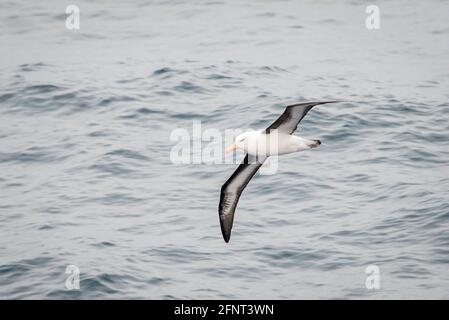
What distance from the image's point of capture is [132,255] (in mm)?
17078

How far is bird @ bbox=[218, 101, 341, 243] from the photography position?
1528cm

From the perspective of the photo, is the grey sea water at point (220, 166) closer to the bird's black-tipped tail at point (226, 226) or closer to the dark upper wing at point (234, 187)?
the bird's black-tipped tail at point (226, 226)

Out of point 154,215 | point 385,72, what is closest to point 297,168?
point 154,215

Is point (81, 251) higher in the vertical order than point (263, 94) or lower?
lower

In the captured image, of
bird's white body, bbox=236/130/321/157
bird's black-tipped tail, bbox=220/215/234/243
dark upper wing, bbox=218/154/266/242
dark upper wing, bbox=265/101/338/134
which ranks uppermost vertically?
dark upper wing, bbox=265/101/338/134

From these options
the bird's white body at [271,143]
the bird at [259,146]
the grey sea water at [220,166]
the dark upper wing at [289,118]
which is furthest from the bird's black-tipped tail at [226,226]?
the dark upper wing at [289,118]

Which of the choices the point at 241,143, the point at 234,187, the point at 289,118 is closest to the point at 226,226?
the point at 234,187

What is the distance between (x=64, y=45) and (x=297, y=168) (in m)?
12.4

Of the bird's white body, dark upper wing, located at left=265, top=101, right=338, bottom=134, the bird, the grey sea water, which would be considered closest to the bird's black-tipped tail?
the bird

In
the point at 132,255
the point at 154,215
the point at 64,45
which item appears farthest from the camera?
the point at 64,45

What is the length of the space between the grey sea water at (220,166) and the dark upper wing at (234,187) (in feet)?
1.86

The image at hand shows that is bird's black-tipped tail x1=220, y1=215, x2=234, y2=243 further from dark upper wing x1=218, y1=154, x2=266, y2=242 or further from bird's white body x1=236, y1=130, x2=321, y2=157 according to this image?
bird's white body x1=236, y1=130, x2=321, y2=157
